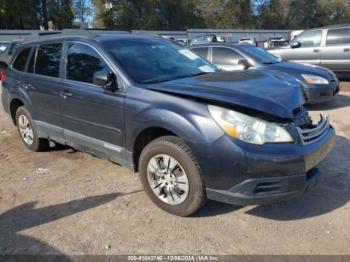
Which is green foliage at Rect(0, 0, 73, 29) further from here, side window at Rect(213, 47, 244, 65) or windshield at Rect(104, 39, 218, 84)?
windshield at Rect(104, 39, 218, 84)

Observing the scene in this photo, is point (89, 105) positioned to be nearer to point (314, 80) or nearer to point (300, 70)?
point (314, 80)

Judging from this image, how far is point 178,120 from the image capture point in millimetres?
3543

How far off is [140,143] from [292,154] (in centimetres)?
155

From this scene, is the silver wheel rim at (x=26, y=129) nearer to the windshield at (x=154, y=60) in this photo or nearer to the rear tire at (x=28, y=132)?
the rear tire at (x=28, y=132)

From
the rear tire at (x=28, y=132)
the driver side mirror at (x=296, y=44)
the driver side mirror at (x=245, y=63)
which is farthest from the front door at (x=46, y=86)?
the driver side mirror at (x=296, y=44)

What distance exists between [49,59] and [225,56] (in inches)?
189

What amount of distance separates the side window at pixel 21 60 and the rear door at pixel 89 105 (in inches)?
49.6

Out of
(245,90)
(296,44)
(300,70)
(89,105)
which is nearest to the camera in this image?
(245,90)

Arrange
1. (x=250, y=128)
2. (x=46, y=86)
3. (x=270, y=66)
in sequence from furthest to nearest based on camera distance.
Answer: (x=270, y=66), (x=46, y=86), (x=250, y=128)

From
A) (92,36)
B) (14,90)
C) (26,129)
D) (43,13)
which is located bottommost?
(26,129)

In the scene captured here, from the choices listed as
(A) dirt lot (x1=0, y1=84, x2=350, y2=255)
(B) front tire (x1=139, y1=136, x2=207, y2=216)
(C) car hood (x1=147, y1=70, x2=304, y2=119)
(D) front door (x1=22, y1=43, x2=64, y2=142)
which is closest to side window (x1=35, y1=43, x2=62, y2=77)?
(D) front door (x1=22, y1=43, x2=64, y2=142)

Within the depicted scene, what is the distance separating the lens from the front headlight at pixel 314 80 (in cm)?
815

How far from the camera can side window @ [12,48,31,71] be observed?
581 centimetres

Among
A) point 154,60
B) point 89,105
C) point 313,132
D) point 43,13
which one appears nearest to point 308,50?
point 154,60
